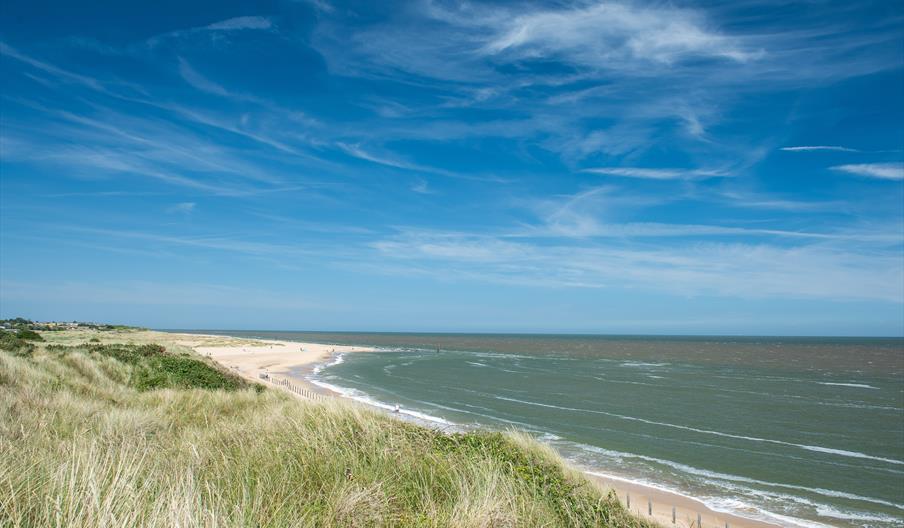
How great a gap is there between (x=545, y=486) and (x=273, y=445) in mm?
3912

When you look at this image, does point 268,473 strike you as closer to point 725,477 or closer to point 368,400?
point 725,477

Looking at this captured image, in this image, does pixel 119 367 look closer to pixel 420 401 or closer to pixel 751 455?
pixel 420 401

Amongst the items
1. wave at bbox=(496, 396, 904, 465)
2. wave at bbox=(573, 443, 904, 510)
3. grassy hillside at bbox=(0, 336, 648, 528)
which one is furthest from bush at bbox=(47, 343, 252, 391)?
wave at bbox=(496, 396, 904, 465)

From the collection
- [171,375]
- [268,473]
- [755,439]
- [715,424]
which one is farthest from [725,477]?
[171,375]

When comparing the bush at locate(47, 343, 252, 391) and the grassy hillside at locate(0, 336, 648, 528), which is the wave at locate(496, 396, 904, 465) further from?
the bush at locate(47, 343, 252, 391)

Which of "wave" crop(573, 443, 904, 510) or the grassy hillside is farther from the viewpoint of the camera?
"wave" crop(573, 443, 904, 510)

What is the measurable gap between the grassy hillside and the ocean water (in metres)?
11.2

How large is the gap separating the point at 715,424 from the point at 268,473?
103 feet

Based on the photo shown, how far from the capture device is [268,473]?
5.68m

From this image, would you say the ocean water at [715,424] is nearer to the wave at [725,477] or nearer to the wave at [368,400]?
the wave at [725,477]

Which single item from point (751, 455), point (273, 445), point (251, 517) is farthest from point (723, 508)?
point (251, 517)

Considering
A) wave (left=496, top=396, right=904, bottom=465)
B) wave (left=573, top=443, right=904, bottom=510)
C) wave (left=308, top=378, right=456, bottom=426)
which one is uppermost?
wave (left=308, top=378, right=456, bottom=426)

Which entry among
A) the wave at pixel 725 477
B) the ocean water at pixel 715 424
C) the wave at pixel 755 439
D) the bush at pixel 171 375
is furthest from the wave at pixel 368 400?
the bush at pixel 171 375

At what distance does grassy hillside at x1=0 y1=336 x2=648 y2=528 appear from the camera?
12.9 ft
